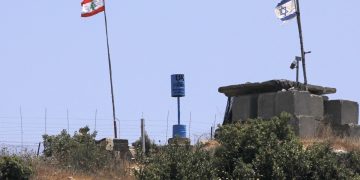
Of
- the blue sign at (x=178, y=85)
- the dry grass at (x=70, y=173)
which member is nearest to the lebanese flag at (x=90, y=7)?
the blue sign at (x=178, y=85)

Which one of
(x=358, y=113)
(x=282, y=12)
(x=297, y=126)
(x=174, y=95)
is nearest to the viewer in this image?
(x=297, y=126)

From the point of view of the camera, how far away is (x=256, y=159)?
14461 mm

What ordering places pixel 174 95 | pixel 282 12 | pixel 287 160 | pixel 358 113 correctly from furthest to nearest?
pixel 174 95, pixel 282 12, pixel 358 113, pixel 287 160

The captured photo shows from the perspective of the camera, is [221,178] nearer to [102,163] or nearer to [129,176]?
[129,176]

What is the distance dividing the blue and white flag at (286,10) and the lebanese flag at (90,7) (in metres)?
13.3

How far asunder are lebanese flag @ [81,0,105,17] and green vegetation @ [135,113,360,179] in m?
19.5

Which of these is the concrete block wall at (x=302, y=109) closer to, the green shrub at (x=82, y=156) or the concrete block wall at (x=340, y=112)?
the concrete block wall at (x=340, y=112)

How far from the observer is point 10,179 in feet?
64.2

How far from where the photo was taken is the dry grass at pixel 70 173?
2045 centimetres

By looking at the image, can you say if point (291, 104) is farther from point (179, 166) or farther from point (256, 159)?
point (179, 166)

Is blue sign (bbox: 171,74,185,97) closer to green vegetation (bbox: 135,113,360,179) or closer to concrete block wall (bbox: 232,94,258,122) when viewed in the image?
concrete block wall (bbox: 232,94,258,122)

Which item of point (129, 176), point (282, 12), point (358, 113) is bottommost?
point (129, 176)

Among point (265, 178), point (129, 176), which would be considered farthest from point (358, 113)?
point (265, 178)

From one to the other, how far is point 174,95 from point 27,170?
8.04m
